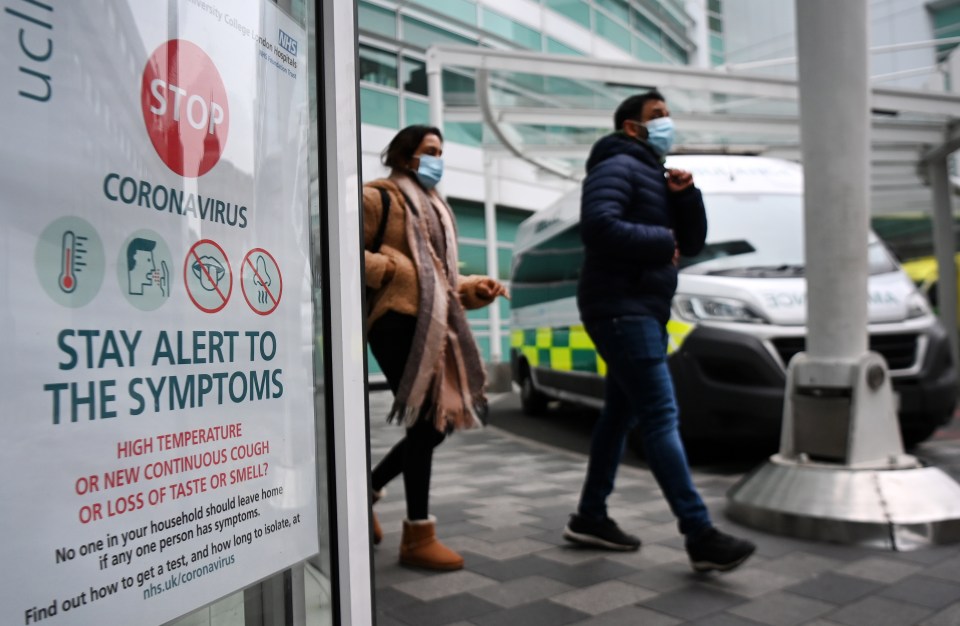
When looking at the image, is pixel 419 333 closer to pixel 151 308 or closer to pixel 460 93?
pixel 151 308

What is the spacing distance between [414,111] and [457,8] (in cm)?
192

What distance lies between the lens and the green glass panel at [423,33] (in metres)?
14.6

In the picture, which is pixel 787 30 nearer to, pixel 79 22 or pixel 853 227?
pixel 853 227

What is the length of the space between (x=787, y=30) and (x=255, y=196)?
14.8m

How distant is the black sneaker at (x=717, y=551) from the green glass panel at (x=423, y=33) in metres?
12.7

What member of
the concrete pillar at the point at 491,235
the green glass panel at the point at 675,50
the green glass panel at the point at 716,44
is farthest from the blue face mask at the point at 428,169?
the green glass panel at the point at 716,44

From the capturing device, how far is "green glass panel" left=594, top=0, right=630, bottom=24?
60.0 ft

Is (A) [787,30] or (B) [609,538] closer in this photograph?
(B) [609,538]

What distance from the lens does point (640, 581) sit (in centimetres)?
300

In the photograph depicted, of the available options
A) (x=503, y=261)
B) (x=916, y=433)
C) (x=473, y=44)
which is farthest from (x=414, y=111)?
(x=916, y=433)

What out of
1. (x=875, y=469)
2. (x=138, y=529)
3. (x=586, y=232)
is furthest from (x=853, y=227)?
(x=138, y=529)

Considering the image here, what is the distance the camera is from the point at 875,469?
3.77m

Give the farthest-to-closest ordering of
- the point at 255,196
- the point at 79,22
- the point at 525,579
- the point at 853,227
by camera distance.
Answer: the point at 853,227
the point at 525,579
the point at 255,196
the point at 79,22

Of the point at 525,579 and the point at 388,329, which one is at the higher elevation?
the point at 388,329
